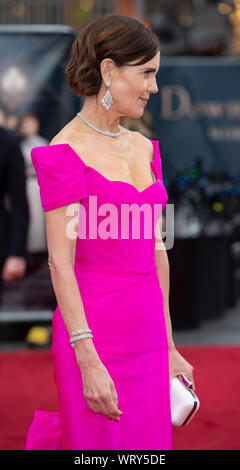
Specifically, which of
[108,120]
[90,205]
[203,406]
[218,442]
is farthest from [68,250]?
[203,406]

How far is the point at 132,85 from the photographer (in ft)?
5.32

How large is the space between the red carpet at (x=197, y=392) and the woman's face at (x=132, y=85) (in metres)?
2.13

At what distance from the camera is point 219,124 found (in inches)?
251

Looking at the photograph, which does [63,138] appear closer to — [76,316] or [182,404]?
[76,316]

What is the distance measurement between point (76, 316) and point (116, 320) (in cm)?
14

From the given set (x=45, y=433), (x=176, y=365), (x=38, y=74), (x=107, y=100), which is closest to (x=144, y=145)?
(x=107, y=100)

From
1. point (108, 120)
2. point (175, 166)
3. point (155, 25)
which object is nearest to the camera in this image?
point (108, 120)

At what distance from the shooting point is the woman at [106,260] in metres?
1.56

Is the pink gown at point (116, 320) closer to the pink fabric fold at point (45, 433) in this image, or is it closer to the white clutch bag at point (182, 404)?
the white clutch bag at point (182, 404)

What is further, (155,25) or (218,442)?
(155,25)

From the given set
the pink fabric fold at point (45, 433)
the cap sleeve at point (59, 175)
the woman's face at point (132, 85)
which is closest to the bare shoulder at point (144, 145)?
the woman's face at point (132, 85)

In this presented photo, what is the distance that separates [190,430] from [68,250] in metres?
2.30

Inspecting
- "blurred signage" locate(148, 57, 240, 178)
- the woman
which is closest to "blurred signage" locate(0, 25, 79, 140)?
"blurred signage" locate(148, 57, 240, 178)

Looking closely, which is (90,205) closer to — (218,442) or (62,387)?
(62,387)
